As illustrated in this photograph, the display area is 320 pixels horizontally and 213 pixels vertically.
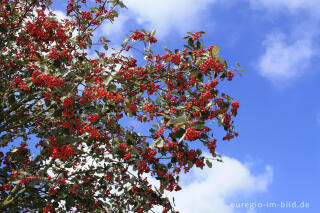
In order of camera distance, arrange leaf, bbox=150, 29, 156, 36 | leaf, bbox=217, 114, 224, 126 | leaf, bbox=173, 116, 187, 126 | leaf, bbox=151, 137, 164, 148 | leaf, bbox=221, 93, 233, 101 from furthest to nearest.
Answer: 1. leaf, bbox=150, 29, 156, 36
2. leaf, bbox=221, 93, 233, 101
3. leaf, bbox=217, 114, 224, 126
4. leaf, bbox=151, 137, 164, 148
5. leaf, bbox=173, 116, 187, 126

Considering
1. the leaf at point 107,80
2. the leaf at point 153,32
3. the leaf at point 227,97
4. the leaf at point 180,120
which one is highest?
the leaf at point 153,32

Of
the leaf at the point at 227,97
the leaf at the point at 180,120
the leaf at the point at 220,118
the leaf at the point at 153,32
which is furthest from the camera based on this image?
the leaf at the point at 153,32

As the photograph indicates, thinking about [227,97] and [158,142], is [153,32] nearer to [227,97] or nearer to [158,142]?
[227,97]

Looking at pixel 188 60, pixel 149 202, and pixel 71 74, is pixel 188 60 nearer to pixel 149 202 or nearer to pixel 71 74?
pixel 71 74

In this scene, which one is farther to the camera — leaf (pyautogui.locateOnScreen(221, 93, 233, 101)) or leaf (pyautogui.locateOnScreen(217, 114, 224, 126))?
leaf (pyautogui.locateOnScreen(221, 93, 233, 101))

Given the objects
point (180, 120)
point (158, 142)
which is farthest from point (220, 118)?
point (158, 142)

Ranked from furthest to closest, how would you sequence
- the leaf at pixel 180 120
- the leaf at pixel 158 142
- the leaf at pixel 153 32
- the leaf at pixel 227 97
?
the leaf at pixel 153 32
the leaf at pixel 227 97
the leaf at pixel 158 142
the leaf at pixel 180 120

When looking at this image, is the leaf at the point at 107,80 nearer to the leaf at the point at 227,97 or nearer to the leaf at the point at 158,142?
the leaf at the point at 158,142

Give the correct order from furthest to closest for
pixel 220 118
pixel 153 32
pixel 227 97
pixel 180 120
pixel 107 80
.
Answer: pixel 153 32
pixel 227 97
pixel 220 118
pixel 107 80
pixel 180 120

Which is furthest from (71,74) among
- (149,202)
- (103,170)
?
(149,202)

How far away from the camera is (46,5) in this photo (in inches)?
356

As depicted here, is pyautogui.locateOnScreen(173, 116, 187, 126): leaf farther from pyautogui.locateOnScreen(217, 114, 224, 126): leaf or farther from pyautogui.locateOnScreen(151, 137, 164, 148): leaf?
pyautogui.locateOnScreen(217, 114, 224, 126): leaf

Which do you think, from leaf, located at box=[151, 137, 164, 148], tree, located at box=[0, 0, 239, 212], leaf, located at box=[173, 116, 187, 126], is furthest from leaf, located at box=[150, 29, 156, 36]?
leaf, located at box=[173, 116, 187, 126]

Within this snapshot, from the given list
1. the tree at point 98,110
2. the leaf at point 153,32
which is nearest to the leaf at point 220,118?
the tree at point 98,110
